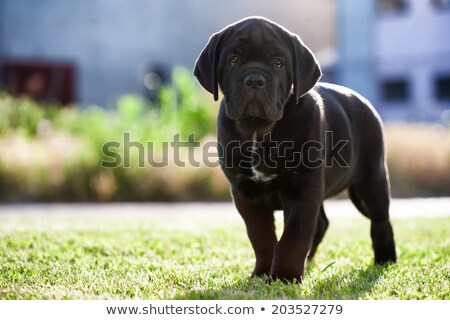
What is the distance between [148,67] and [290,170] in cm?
2108

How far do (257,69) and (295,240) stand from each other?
3.30 ft

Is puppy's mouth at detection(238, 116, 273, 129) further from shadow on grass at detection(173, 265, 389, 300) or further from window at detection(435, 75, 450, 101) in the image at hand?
window at detection(435, 75, 450, 101)

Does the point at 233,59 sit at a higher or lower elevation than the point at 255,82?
higher

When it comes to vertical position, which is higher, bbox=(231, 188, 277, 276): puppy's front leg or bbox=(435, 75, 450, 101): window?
bbox=(231, 188, 277, 276): puppy's front leg

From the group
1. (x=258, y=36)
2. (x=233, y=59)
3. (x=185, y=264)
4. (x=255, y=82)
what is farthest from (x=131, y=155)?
(x=255, y=82)

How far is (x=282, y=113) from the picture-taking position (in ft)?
13.3

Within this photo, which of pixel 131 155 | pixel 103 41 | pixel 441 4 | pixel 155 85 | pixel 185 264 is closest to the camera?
pixel 185 264

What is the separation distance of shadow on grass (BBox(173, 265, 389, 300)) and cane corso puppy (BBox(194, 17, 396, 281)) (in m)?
0.14

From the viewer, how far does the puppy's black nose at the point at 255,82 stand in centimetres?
391

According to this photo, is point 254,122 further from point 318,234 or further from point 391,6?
point 391,6

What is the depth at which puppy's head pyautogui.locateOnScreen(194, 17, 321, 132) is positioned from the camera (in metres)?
3.96

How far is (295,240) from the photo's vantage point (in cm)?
396

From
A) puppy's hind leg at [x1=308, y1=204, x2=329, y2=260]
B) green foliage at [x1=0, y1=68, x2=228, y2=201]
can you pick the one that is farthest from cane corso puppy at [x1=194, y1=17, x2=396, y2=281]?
green foliage at [x1=0, y1=68, x2=228, y2=201]

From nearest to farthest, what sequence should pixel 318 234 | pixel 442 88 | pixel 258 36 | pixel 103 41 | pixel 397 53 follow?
pixel 258 36 → pixel 318 234 → pixel 442 88 → pixel 397 53 → pixel 103 41
